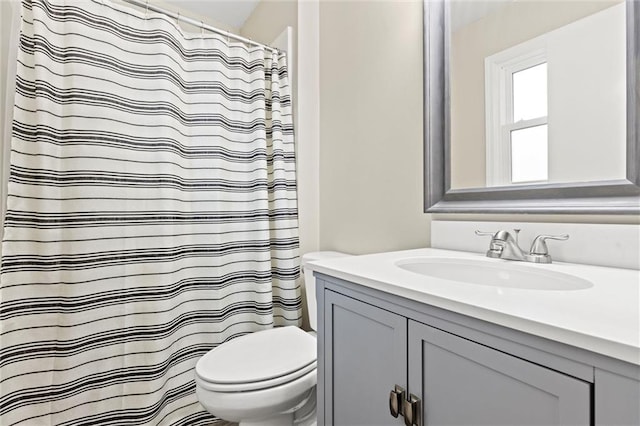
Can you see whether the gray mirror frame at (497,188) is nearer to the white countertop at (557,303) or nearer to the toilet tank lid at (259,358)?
the white countertop at (557,303)

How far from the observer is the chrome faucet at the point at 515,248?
854 mm

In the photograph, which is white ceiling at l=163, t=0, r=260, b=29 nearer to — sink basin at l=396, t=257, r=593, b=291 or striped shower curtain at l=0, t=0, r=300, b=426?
striped shower curtain at l=0, t=0, r=300, b=426

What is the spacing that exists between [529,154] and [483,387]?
28.8 inches

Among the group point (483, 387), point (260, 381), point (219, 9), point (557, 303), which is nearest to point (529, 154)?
point (557, 303)

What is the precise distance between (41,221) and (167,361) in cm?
75

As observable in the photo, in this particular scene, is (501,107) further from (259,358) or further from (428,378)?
(259,358)

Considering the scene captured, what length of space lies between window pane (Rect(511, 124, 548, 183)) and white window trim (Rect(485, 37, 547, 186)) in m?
0.02

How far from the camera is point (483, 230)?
104 centimetres

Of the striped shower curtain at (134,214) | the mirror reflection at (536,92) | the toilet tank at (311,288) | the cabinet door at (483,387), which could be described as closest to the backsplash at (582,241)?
the mirror reflection at (536,92)

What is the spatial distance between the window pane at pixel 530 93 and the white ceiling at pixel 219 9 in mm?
1999

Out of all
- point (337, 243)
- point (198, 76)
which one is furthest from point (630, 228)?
point (198, 76)

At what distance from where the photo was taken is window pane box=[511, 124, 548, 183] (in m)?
0.94

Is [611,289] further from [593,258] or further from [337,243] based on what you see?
[337,243]

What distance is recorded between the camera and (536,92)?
95 centimetres
